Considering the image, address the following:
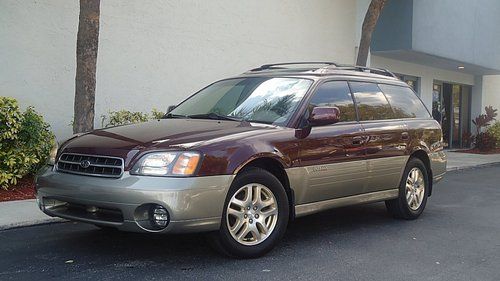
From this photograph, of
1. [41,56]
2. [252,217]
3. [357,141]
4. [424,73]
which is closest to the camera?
[252,217]

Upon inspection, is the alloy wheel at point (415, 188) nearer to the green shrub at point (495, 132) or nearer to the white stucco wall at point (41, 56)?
the white stucco wall at point (41, 56)

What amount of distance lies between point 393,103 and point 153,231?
12.6 feet

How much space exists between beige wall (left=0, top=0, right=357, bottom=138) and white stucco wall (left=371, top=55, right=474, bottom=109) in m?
2.91

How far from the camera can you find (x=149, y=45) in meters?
10.6

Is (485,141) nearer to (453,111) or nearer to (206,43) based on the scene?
(453,111)

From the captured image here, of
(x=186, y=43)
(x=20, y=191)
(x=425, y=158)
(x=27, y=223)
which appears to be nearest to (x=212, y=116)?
(x=27, y=223)

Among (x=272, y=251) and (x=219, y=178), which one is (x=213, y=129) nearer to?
(x=219, y=178)

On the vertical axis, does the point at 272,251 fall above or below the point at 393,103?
below

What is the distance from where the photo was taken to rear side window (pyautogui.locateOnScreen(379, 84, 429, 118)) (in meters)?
6.92

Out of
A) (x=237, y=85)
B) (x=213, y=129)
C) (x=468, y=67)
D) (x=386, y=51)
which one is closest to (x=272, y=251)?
(x=213, y=129)

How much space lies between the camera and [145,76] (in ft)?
34.7

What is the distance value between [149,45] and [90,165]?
20.7 ft

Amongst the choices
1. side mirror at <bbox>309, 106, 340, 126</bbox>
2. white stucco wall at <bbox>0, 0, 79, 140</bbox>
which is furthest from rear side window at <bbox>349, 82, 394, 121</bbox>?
white stucco wall at <bbox>0, 0, 79, 140</bbox>

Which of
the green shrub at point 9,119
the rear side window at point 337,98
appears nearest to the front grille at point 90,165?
the rear side window at point 337,98
